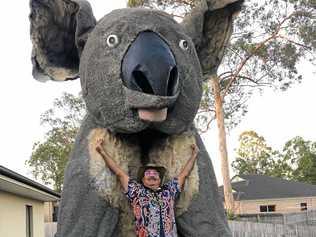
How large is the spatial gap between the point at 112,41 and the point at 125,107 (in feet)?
1.27

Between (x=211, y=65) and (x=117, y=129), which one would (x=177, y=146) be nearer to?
(x=117, y=129)

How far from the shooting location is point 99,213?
306cm

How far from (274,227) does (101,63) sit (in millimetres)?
15334

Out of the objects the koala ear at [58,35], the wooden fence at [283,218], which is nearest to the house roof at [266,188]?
the wooden fence at [283,218]

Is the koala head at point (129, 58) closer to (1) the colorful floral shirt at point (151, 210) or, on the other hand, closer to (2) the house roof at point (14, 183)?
(1) the colorful floral shirt at point (151, 210)

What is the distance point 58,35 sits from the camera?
3.45 meters

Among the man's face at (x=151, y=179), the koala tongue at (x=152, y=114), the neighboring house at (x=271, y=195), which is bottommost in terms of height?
the man's face at (x=151, y=179)

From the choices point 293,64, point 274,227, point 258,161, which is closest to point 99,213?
point 274,227

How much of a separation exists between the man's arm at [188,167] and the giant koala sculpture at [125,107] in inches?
1.2

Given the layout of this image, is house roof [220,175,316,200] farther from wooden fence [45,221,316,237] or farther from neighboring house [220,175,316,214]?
wooden fence [45,221,316,237]

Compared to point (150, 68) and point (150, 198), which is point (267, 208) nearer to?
point (150, 198)

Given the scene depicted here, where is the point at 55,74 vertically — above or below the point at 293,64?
below

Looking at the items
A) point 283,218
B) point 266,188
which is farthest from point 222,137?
point 266,188

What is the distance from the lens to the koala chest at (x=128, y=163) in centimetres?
310
